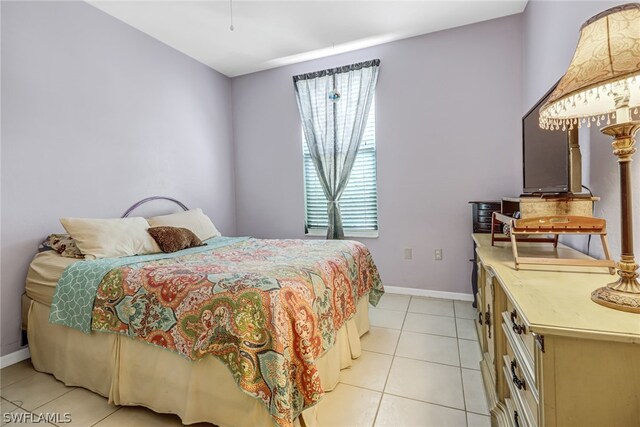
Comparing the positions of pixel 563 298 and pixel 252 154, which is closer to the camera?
pixel 563 298

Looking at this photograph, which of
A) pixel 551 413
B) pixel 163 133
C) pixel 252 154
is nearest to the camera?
pixel 551 413

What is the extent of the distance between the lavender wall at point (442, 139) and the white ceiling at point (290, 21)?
0.21 meters

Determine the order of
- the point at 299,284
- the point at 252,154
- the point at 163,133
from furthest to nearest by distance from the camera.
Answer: the point at 252,154 < the point at 163,133 < the point at 299,284

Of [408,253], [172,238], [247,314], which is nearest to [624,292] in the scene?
[247,314]

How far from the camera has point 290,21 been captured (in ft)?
9.37

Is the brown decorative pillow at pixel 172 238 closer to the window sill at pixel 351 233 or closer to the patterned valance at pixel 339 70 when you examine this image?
the window sill at pixel 351 233

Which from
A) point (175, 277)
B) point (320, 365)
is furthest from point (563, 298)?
point (175, 277)

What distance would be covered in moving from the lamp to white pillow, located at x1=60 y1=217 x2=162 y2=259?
2596 mm

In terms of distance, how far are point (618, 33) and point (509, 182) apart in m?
2.44

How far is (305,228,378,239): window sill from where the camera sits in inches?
138

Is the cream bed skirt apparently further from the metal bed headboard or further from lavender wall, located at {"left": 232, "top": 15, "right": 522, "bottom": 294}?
lavender wall, located at {"left": 232, "top": 15, "right": 522, "bottom": 294}

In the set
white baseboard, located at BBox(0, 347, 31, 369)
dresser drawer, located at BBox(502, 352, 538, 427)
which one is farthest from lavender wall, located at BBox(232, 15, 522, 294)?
white baseboard, located at BBox(0, 347, 31, 369)

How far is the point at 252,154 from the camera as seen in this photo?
407 cm

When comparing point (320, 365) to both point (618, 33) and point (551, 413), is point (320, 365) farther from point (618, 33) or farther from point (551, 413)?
point (618, 33)
